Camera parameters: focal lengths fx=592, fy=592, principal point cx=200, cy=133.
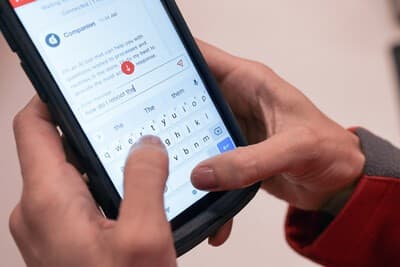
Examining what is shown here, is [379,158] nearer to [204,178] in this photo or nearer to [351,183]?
[351,183]

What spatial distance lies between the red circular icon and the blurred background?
0.68 feet

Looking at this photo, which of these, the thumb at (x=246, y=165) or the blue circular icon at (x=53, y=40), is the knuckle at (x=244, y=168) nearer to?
the thumb at (x=246, y=165)

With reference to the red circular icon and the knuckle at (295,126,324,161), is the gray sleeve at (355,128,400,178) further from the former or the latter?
the red circular icon

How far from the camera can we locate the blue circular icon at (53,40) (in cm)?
33

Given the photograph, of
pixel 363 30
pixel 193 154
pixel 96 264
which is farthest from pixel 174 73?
pixel 363 30

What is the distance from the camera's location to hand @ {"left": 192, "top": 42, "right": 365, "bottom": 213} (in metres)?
0.34

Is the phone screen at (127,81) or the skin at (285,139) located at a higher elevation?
the phone screen at (127,81)

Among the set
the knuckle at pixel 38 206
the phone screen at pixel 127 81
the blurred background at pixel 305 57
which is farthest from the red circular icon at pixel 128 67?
the blurred background at pixel 305 57

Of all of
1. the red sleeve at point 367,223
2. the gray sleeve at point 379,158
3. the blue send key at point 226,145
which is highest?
the blue send key at point 226,145

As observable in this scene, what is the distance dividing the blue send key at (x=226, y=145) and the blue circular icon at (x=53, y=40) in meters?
0.12

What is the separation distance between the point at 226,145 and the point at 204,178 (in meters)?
0.07

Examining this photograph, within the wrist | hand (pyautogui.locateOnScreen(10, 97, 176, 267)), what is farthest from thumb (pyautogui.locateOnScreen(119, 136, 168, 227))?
the wrist

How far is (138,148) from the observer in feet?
0.86

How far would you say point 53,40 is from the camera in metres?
0.33
